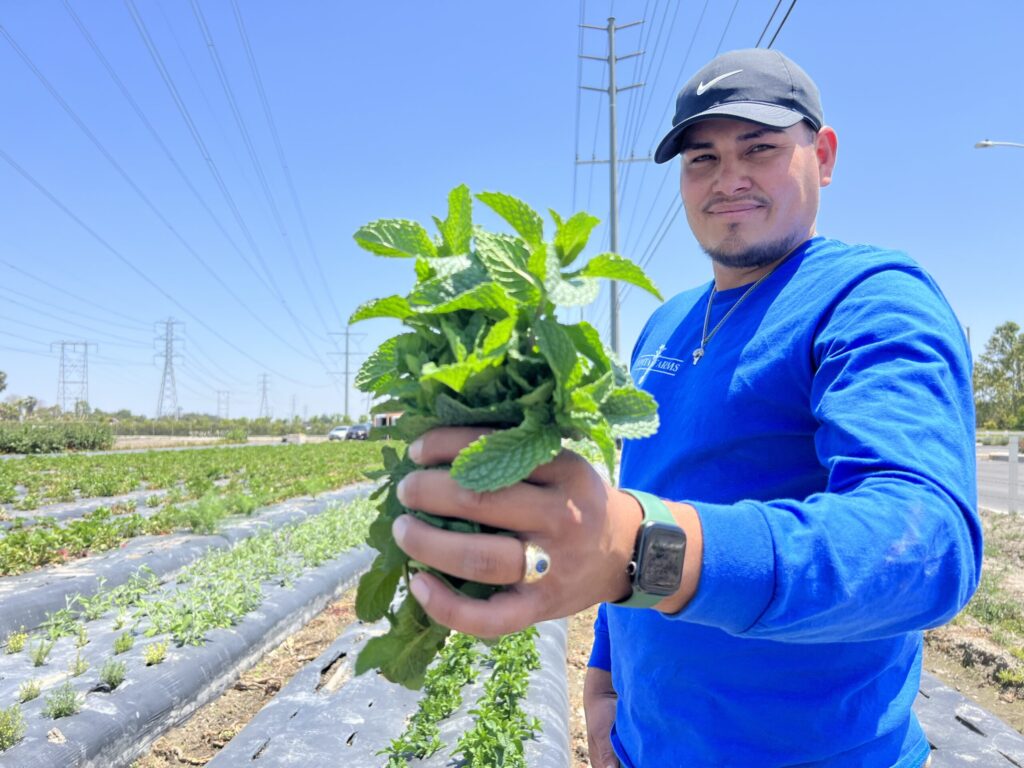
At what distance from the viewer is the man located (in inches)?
32.7

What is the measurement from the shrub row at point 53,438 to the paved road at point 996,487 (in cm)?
3606

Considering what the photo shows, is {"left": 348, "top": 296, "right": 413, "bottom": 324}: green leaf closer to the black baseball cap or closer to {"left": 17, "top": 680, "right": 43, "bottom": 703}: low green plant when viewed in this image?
the black baseball cap

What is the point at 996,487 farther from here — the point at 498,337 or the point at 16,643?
the point at 498,337

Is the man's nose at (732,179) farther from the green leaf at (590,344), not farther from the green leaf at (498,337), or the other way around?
the green leaf at (498,337)

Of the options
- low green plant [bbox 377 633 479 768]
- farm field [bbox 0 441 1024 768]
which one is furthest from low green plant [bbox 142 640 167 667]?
low green plant [bbox 377 633 479 768]

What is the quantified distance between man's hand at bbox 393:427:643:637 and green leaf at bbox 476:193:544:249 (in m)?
0.31

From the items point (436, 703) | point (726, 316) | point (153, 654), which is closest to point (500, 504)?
point (726, 316)

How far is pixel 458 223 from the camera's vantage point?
103 cm

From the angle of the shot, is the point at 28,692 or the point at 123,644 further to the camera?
the point at 123,644

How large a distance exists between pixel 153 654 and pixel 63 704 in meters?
0.78

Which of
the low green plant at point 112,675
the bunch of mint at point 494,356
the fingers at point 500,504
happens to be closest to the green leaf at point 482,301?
the bunch of mint at point 494,356

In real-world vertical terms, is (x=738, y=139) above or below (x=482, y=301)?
above

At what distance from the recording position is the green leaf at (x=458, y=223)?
1006 mm

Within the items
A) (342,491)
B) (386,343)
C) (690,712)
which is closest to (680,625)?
(690,712)
